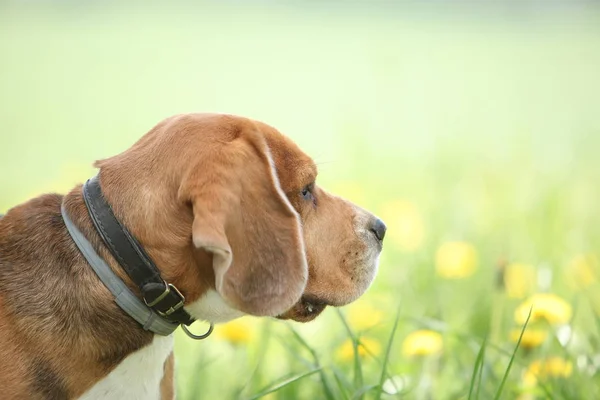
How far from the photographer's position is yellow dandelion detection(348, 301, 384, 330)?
15.3 ft

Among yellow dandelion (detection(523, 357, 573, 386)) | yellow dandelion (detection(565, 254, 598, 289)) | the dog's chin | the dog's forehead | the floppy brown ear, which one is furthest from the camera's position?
yellow dandelion (detection(565, 254, 598, 289))

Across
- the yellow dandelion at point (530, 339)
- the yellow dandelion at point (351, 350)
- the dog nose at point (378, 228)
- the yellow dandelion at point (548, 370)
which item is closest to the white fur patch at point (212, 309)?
→ the dog nose at point (378, 228)

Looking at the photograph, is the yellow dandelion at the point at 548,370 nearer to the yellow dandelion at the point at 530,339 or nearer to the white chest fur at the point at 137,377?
the yellow dandelion at the point at 530,339

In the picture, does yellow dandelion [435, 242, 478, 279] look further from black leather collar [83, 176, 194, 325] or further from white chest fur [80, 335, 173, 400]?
black leather collar [83, 176, 194, 325]

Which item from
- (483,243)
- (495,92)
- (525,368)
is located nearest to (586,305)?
(483,243)

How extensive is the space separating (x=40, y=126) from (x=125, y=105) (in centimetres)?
114

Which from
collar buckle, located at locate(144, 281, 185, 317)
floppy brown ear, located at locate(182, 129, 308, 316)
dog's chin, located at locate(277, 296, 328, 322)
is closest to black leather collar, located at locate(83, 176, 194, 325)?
collar buckle, located at locate(144, 281, 185, 317)

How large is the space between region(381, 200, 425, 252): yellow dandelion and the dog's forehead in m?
2.86

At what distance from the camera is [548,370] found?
381cm

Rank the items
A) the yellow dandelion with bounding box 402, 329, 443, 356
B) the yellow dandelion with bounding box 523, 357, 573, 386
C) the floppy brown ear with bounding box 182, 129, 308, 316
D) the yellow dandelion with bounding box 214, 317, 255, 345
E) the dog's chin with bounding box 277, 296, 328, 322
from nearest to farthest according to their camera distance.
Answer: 1. the floppy brown ear with bounding box 182, 129, 308, 316
2. the dog's chin with bounding box 277, 296, 328, 322
3. the yellow dandelion with bounding box 523, 357, 573, 386
4. the yellow dandelion with bounding box 402, 329, 443, 356
5. the yellow dandelion with bounding box 214, 317, 255, 345

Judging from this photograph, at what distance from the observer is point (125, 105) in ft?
36.7

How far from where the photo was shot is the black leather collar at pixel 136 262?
2984mm

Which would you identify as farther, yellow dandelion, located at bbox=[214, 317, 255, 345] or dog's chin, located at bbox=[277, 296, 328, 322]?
yellow dandelion, located at bbox=[214, 317, 255, 345]

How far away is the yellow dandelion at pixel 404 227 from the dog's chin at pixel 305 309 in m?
2.73
